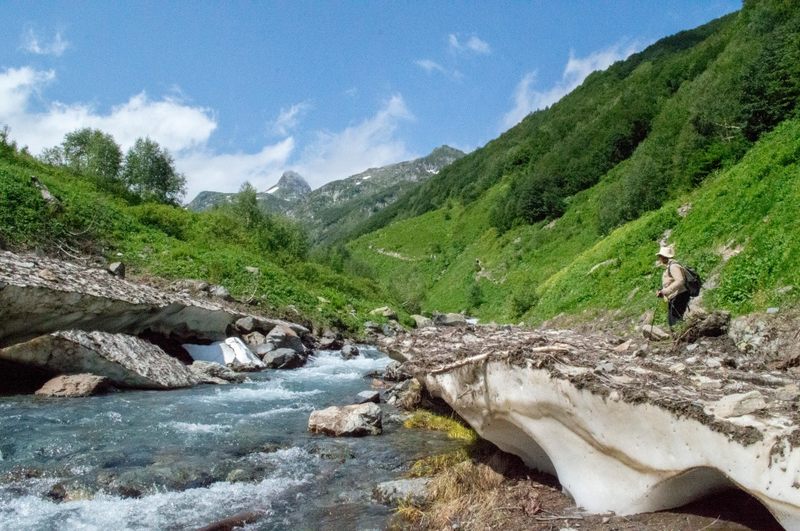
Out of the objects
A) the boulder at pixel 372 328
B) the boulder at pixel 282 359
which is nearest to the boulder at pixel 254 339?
the boulder at pixel 282 359

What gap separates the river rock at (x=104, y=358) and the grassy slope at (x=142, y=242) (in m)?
10.8

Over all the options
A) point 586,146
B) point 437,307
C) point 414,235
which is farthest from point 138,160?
point 414,235

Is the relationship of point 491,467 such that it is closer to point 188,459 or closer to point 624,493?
point 624,493

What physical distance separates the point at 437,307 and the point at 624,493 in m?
60.3

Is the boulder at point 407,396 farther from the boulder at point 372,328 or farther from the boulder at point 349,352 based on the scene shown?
the boulder at point 372,328

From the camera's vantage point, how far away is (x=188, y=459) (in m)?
9.39

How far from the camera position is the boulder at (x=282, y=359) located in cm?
2108

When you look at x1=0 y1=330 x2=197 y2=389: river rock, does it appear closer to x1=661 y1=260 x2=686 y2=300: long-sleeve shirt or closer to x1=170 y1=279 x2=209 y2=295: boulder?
x1=170 y1=279 x2=209 y2=295: boulder

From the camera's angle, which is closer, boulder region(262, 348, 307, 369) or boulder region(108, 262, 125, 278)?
boulder region(262, 348, 307, 369)

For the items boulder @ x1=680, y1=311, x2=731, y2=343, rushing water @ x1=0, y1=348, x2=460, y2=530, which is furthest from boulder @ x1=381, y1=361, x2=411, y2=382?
boulder @ x1=680, y1=311, x2=731, y2=343

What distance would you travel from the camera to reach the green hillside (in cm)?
1554

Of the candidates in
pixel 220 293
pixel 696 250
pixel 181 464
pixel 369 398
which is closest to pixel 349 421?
pixel 369 398

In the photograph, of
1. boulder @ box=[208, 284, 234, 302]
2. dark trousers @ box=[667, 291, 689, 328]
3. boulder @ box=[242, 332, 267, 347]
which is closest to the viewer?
dark trousers @ box=[667, 291, 689, 328]

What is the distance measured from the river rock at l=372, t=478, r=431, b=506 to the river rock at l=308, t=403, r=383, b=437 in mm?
3196
